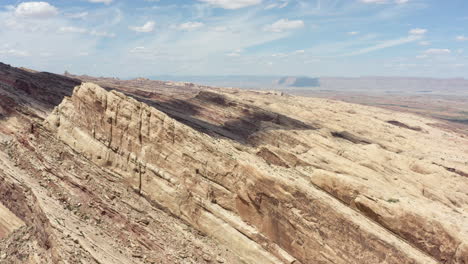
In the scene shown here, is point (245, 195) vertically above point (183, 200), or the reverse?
point (245, 195)

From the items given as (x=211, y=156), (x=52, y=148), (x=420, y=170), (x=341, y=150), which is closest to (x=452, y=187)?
(x=420, y=170)

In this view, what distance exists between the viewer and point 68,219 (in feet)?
96.0

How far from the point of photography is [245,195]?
2994 centimetres

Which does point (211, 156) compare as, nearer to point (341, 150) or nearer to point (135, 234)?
point (135, 234)

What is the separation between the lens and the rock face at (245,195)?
2419cm

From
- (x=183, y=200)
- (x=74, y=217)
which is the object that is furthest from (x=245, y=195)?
(x=74, y=217)

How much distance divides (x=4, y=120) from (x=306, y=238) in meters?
44.1

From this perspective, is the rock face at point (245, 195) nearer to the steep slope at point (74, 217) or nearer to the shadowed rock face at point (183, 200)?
the shadowed rock face at point (183, 200)

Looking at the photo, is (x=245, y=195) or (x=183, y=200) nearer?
(x=245, y=195)

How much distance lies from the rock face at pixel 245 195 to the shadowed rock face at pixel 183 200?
0.11 metres

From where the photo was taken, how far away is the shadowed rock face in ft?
82.1

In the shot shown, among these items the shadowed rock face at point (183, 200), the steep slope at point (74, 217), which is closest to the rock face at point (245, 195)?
the shadowed rock face at point (183, 200)

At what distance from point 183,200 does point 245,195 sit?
679 centimetres

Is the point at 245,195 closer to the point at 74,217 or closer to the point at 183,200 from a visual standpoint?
the point at 183,200
